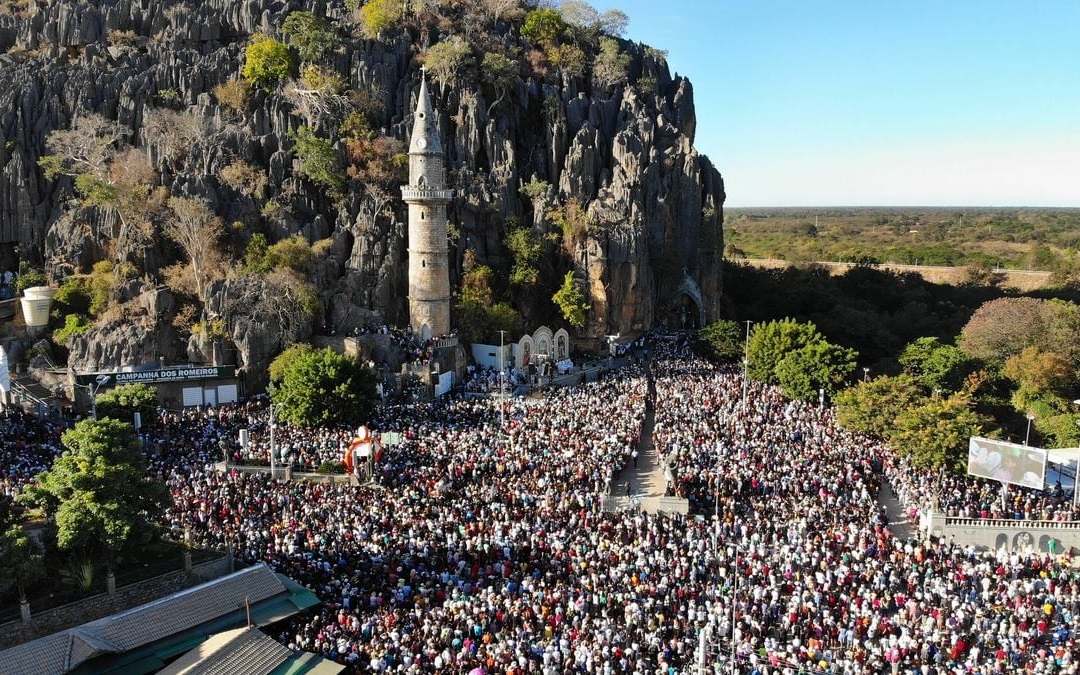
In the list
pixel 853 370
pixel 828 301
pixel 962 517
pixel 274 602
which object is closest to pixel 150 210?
pixel 274 602

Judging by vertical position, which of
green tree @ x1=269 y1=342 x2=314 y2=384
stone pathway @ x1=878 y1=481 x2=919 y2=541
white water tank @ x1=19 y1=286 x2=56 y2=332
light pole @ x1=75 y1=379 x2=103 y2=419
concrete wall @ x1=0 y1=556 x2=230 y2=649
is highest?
white water tank @ x1=19 y1=286 x2=56 y2=332

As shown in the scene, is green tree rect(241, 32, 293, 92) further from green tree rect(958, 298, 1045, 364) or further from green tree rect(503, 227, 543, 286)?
green tree rect(958, 298, 1045, 364)

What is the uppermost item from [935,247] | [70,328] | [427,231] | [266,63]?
[266,63]

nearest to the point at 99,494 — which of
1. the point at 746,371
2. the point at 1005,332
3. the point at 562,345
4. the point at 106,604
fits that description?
the point at 106,604

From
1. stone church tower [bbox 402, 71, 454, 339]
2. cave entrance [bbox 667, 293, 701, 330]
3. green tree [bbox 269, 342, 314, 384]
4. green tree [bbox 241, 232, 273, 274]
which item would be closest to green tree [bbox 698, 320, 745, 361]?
cave entrance [bbox 667, 293, 701, 330]

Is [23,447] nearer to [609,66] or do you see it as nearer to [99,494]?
[99,494]
